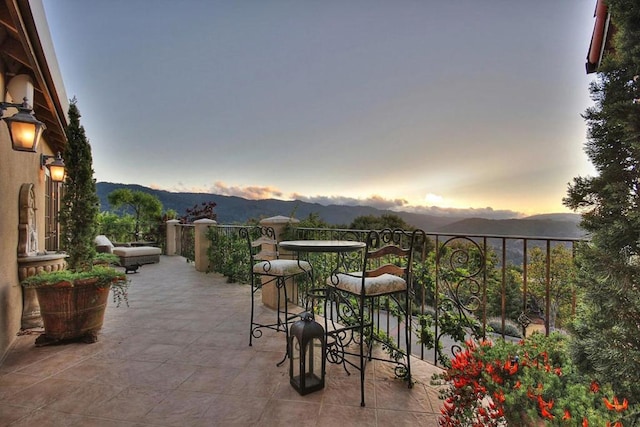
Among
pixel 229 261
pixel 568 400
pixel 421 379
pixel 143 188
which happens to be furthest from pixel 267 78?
pixel 143 188

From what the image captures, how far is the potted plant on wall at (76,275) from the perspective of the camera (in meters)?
2.75

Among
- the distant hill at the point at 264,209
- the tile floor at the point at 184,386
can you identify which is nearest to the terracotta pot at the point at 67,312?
the tile floor at the point at 184,386

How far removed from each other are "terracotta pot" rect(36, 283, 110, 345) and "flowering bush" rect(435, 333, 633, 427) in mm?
3309

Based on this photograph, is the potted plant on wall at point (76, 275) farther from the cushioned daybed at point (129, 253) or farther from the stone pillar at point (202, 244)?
the cushioned daybed at point (129, 253)

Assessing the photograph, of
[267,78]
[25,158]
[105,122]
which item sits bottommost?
[25,158]

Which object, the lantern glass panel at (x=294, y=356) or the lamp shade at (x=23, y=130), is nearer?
the lantern glass panel at (x=294, y=356)

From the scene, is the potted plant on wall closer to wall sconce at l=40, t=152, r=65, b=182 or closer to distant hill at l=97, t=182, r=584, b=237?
wall sconce at l=40, t=152, r=65, b=182

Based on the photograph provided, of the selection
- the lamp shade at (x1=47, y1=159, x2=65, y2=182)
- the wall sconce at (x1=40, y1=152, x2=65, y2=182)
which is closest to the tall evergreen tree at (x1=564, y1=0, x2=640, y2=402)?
the wall sconce at (x1=40, y1=152, x2=65, y2=182)

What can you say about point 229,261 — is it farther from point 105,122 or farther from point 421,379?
point 105,122

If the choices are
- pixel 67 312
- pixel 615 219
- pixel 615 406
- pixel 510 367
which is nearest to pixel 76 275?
pixel 67 312

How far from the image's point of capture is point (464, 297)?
2.53 meters

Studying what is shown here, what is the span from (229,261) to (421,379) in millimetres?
4986

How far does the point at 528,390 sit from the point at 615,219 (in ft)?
2.37

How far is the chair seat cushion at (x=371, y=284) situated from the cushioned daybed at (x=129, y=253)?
7278 millimetres
